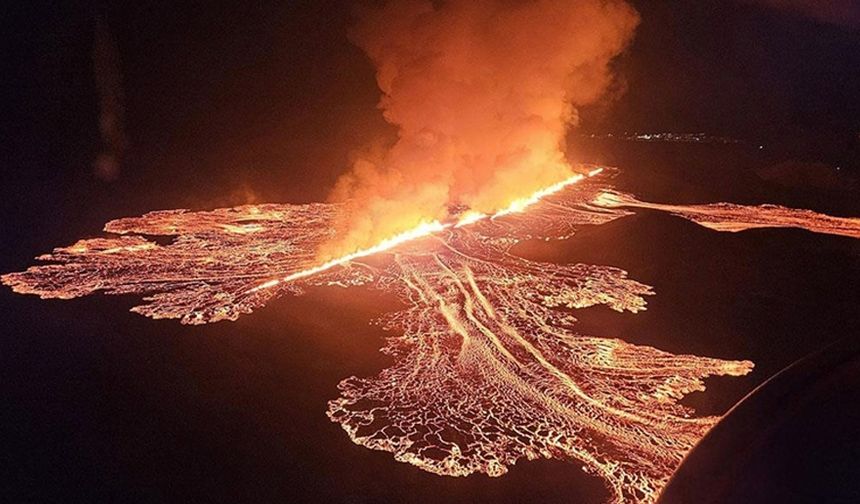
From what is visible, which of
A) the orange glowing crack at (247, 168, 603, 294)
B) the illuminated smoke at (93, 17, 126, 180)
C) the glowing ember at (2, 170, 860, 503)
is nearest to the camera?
the glowing ember at (2, 170, 860, 503)

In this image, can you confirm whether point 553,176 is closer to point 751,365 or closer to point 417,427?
point 751,365

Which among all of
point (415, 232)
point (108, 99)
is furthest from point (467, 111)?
point (108, 99)

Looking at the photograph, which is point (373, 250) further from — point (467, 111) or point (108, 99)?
point (108, 99)

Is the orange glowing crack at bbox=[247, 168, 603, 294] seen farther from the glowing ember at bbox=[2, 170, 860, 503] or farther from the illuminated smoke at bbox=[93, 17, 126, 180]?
the illuminated smoke at bbox=[93, 17, 126, 180]

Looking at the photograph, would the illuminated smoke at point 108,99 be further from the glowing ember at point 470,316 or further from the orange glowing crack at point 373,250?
the orange glowing crack at point 373,250

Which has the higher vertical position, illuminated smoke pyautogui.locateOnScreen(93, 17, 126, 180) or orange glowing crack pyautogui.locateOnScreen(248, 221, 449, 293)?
illuminated smoke pyautogui.locateOnScreen(93, 17, 126, 180)

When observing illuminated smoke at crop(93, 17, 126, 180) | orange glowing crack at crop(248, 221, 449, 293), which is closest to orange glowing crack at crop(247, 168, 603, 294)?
orange glowing crack at crop(248, 221, 449, 293)

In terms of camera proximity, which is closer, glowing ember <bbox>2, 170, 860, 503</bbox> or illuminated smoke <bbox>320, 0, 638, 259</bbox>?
glowing ember <bbox>2, 170, 860, 503</bbox>
